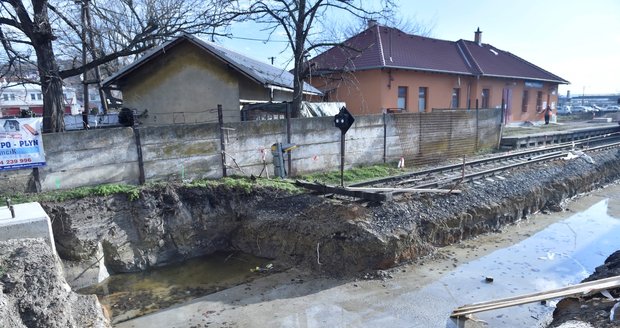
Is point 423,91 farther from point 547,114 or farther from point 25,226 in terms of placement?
point 25,226

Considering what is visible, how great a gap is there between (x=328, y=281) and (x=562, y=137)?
19746mm

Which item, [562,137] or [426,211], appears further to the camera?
[562,137]

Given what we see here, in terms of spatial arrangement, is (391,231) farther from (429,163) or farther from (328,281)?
(429,163)

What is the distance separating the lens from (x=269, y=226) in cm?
946

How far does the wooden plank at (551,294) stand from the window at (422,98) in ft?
59.1

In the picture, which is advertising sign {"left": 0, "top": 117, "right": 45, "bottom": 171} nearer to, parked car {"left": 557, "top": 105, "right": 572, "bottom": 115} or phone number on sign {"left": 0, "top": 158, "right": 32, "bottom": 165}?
phone number on sign {"left": 0, "top": 158, "right": 32, "bottom": 165}

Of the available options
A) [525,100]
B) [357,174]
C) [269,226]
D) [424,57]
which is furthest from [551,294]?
[525,100]

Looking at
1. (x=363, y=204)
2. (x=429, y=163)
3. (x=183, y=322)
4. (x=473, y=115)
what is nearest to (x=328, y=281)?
(x=363, y=204)

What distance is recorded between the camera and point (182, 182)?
1016 cm

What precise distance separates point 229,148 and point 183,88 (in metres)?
5.84

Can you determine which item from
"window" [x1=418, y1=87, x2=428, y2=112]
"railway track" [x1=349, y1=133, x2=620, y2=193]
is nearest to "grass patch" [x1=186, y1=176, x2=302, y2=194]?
"railway track" [x1=349, y1=133, x2=620, y2=193]

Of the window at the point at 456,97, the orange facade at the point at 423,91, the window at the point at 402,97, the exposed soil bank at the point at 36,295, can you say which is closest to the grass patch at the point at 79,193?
the exposed soil bank at the point at 36,295

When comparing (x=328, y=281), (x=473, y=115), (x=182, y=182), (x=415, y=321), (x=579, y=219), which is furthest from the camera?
(x=473, y=115)

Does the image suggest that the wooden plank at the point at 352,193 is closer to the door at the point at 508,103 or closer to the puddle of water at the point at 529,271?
the puddle of water at the point at 529,271
